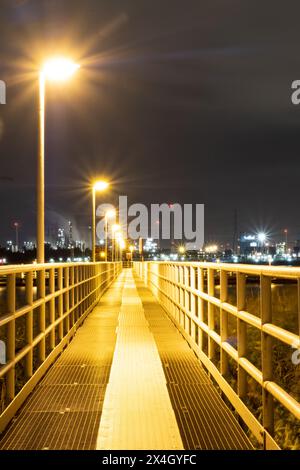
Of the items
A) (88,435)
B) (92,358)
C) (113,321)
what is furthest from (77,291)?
(88,435)

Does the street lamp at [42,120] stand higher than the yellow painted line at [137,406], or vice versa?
the street lamp at [42,120]

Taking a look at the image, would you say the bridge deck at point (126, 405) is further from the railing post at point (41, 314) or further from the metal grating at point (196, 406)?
the railing post at point (41, 314)

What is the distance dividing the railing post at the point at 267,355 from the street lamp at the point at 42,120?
22.1 feet

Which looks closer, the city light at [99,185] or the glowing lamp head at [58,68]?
the glowing lamp head at [58,68]

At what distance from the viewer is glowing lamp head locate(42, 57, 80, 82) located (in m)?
12.6

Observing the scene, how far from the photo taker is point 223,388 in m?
6.70

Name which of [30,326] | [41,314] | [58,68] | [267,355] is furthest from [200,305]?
[58,68]

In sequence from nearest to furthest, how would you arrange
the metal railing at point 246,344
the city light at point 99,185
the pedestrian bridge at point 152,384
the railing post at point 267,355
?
1. the metal railing at point 246,344
2. the railing post at point 267,355
3. the pedestrian bridge at point 152,384
4. the city light at point 99,185

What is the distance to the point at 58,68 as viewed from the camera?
12.5 m

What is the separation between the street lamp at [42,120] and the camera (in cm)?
1137

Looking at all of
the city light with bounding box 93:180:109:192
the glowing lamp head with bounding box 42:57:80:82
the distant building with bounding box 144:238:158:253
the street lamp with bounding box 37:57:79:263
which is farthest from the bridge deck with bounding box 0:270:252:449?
the distant building with bounding box 144:238:158:253

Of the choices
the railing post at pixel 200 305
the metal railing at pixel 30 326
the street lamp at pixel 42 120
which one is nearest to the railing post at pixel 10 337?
the metal railing at pixel 30 326

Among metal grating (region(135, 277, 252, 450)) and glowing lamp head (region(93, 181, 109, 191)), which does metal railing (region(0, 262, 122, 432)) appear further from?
glowing lamp head (region(93, 181, 109, 191))

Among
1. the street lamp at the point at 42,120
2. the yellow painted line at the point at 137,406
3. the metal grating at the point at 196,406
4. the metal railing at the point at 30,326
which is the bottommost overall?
the metal grating at the point at 196,406
